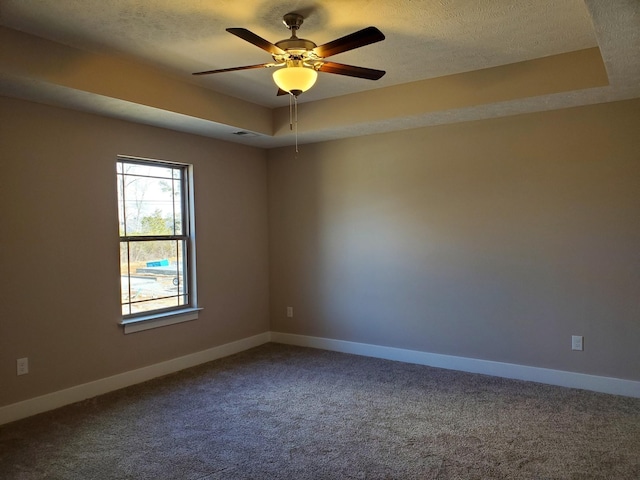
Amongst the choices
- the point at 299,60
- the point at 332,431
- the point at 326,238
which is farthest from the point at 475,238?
the point at 299,60

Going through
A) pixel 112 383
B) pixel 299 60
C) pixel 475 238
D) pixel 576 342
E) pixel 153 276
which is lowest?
pixel 112 383

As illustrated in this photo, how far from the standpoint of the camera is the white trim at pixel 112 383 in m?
3.40

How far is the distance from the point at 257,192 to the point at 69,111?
7.39 ft

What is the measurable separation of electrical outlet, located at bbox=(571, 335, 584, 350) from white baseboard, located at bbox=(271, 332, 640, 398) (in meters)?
0.21

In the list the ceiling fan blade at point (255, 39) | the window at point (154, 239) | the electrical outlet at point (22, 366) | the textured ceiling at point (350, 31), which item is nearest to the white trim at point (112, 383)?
the electrical outlet at point (22, 366)

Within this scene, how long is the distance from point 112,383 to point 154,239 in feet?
4.29

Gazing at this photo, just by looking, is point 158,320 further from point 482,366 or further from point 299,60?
point 482,366

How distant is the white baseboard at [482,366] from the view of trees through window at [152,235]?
1.60 meters

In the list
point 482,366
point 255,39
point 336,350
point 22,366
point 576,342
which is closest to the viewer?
point 255,39

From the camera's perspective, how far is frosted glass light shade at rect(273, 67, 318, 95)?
2695mm

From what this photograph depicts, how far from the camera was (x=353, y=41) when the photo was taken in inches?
94.8

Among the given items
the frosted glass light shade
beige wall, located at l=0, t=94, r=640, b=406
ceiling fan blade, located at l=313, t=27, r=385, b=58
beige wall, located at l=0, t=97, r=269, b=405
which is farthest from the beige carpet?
ceiling fan blade, located at l=313, t=27, r=385, b=58

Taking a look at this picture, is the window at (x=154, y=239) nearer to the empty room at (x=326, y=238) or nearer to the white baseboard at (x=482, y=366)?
the empty room at (x=326, y=238)

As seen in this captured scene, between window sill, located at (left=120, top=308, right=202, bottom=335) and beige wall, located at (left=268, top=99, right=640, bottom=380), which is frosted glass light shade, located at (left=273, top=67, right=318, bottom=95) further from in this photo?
window sill, located at (left=120, top=308, right=202, bottom=335)
